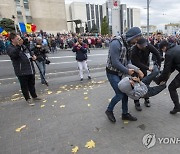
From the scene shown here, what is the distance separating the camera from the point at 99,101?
5.57m

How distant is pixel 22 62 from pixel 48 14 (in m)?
60.5

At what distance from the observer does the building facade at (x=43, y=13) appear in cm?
5544

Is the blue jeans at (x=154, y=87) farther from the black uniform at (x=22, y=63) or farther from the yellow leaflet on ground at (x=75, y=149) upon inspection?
the black uniform at (x=22, y=63)

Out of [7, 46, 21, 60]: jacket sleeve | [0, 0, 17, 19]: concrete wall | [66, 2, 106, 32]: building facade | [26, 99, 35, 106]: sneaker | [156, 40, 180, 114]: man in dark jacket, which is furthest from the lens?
[66, 2, 106, 32]: building facade

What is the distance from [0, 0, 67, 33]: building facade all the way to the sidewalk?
54943 millimetres

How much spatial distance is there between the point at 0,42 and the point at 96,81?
13594 mm

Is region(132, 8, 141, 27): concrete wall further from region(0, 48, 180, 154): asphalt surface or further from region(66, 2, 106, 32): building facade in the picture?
region(0, 48, 180, 154): asphalt surface

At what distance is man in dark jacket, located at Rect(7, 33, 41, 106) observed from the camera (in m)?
4.98

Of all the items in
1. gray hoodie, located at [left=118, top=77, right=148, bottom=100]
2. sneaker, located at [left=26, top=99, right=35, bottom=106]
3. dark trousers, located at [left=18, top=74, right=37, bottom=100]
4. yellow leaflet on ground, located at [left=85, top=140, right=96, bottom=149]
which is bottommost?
yellow leaflet on ground, located at [left=85, top=140, right=96, bottom=149]

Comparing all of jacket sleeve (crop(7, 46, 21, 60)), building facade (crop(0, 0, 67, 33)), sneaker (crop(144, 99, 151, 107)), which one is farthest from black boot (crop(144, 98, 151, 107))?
building facade (crop(0, 0, 67, 33))

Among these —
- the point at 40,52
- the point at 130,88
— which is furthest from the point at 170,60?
the point at 40,52

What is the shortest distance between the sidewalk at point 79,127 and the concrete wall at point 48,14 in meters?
58.9

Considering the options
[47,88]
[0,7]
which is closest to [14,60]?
[47,88]

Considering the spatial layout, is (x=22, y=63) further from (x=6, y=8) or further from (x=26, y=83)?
(x=6, y=8)
